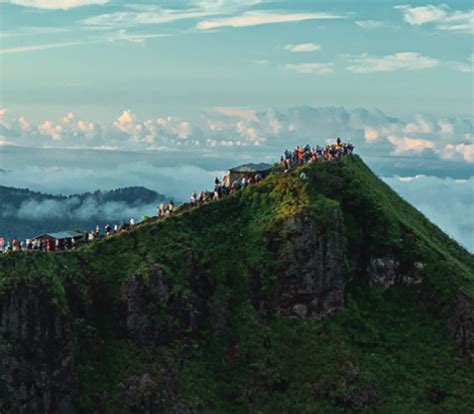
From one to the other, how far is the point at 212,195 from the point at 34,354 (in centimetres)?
3797

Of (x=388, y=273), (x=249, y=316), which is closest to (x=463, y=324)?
(x=388, y=273)

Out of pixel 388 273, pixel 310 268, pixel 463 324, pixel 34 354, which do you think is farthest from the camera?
pixel 388 273

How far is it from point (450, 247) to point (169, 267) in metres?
53.2

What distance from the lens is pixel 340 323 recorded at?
110875mm

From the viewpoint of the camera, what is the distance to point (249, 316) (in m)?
109

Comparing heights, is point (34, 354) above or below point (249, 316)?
below

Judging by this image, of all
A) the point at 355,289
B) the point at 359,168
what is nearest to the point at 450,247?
the point at 359,168

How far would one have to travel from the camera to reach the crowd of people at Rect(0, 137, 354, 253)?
10894 cm

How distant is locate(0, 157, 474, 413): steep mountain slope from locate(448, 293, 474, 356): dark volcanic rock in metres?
0.13

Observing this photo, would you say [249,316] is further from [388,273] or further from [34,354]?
[34,354]

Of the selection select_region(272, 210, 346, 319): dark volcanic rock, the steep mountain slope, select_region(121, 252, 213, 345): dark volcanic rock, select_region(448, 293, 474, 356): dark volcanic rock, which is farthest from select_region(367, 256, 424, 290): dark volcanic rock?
select_region(121, 252, 213, 345): dark volcanic rock

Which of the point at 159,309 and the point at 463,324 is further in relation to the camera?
the point at 463,324

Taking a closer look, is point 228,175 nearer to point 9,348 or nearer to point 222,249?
point 222,249

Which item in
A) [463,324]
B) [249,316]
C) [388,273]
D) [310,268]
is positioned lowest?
[463,324]
